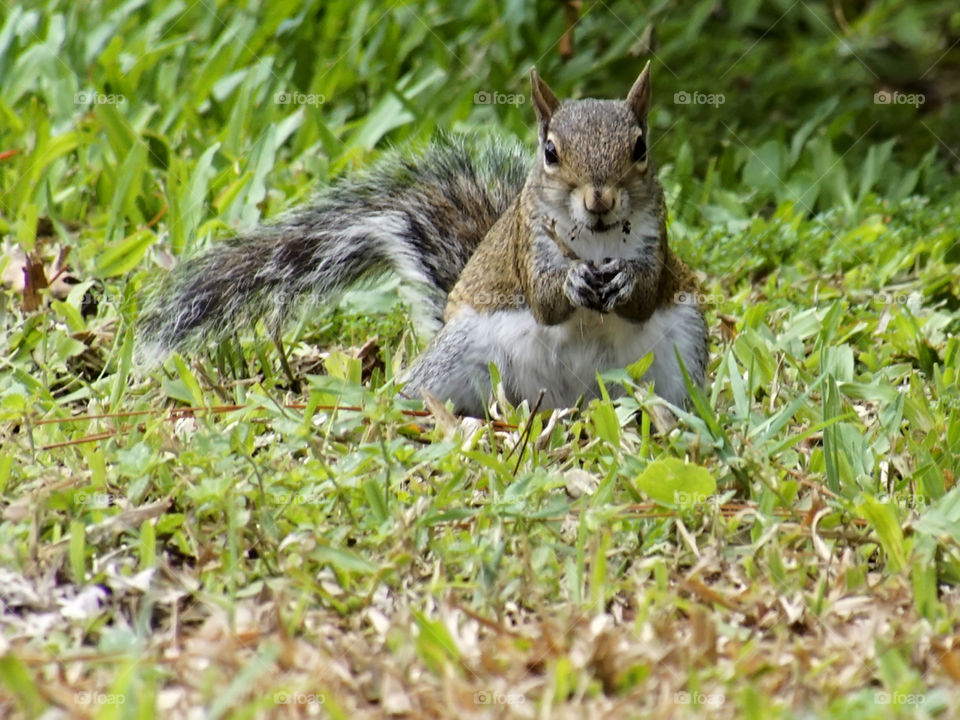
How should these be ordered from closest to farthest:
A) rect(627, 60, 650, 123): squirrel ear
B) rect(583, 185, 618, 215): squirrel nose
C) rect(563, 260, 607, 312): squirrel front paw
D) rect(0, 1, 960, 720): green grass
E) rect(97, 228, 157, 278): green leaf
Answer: rect(0, 1, 960, 720): green grass, rect(583, 185, 618, 215): squirrel nose, rect(563, 260, 607, 312): squirrel front paw, rect(627, 60, 650, 123): squirrel ear, rect(97, 228, 157, 278): green leaf

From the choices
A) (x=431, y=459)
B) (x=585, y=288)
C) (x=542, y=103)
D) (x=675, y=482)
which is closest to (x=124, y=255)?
(x=542, y=103)

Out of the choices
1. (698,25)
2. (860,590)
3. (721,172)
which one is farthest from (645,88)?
(698,25)

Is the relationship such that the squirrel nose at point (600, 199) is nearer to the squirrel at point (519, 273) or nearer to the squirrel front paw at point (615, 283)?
the squirrel at point (519, 273)

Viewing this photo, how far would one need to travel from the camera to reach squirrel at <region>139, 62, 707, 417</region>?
9.41ft

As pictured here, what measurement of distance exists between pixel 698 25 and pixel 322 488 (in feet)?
11.4

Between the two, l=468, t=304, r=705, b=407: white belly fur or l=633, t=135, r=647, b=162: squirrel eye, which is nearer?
l=633, t=135, r=647, b=162: squirrel eye

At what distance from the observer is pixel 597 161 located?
280 cm

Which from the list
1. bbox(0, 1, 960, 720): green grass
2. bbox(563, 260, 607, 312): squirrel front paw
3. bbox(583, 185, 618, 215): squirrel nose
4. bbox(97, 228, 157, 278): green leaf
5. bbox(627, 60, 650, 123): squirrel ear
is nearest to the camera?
bbox(0, 1, 960, 720): green grass

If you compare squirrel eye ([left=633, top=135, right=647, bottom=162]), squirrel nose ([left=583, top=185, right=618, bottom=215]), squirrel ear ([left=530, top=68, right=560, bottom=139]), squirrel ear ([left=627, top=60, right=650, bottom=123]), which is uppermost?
squirrel ear ([left=627, top=60, right=650, bottom=123])

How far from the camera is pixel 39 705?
1.71 m

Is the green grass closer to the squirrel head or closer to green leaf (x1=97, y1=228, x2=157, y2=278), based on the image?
green leaf (x1=97, y1=228, x2=157, y2=278)

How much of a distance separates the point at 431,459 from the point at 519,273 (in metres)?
0.75

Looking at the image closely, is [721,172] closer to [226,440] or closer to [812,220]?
[812,220]

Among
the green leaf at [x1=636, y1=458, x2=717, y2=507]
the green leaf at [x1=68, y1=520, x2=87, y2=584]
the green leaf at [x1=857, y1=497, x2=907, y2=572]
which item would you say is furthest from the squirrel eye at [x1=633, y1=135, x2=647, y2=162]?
the green leaf at [x1=68, y1=520, x2=87, y2=584]
